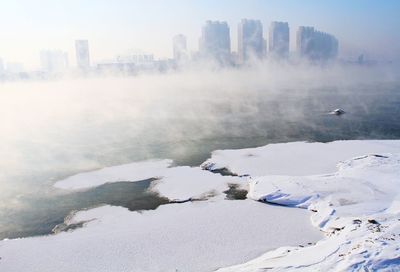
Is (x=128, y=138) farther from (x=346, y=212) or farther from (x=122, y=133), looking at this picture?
(x=346, y=212)

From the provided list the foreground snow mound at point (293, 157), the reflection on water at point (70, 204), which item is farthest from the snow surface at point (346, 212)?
the reflection on water at point (70, 204)

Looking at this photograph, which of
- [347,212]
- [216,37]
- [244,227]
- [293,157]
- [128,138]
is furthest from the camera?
[216,37]

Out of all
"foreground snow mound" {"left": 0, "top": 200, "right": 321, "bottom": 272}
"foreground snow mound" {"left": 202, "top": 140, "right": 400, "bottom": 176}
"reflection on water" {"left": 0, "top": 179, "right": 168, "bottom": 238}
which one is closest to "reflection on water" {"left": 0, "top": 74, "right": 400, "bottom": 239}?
"reflection on water" {"left": 0, "top": 179, "right": 168, "bottom": 238}

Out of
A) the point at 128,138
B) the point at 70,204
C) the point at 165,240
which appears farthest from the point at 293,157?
the point at 128,138

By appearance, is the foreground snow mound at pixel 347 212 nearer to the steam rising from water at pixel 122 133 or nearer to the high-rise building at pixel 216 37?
the steam rising from water at pixel 122 133

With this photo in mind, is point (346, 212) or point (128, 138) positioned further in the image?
point (128, 138)

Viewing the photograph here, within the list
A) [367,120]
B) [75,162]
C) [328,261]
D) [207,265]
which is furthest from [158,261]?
[367,120]
